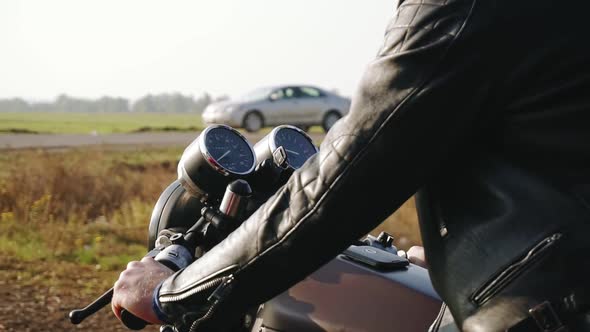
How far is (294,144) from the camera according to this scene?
8.05ft

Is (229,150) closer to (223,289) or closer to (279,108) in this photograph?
(223,289)

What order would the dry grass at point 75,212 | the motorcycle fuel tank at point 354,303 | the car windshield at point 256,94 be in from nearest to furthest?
the motorcycle fuel tank at point 354,303
the dry grass at point 75,212
the car windshield at point 256,94

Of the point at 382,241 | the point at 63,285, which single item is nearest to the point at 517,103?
the point at 382,241

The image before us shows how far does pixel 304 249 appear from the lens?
1.47 meters

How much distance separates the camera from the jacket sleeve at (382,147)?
1.32 m

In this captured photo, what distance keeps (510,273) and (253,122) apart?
24.9 metres

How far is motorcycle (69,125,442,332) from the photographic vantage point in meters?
1.85

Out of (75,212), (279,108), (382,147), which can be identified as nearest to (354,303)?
Result: (382,147)

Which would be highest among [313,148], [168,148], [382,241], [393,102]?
[393,102]

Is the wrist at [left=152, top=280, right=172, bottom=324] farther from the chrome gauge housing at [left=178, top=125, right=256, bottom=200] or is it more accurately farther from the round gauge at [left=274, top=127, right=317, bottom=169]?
the round gauge at [left=274, top=127, right=317, bottom=169]

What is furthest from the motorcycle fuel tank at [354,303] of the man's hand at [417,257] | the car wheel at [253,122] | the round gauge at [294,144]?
the car wheel at [253,122]

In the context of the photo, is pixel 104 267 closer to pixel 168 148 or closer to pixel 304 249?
pixel 304 249

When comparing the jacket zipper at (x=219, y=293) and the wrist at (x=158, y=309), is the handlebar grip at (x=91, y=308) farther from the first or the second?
the jacket zipper at (x=219, y=293)

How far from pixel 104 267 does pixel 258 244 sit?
471 cm
